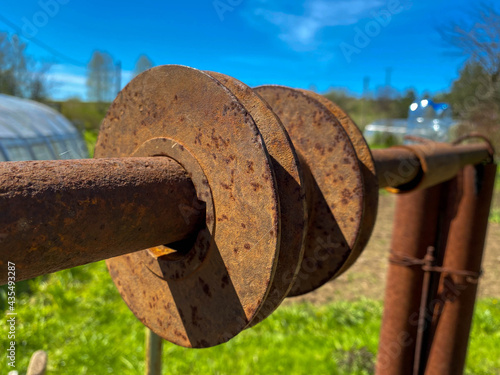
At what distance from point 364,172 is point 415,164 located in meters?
0.46

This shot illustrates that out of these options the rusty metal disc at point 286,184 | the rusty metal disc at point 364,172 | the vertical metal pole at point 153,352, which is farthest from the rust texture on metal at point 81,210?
the vertical metal pole at point 153,352

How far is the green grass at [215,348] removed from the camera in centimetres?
406

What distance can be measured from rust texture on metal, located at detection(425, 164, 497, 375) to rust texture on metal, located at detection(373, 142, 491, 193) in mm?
393

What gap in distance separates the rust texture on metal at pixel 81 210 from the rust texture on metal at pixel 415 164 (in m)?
0.72

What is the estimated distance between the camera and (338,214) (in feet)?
3.13

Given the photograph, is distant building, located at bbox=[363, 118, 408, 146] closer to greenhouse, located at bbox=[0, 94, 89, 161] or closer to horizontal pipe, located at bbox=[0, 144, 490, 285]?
greenhouse, located at bbox=[0, 94, 89, 161]

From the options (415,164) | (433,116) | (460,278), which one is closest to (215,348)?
(460,278)

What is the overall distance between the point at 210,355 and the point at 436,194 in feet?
10.7

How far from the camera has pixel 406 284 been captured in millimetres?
2084

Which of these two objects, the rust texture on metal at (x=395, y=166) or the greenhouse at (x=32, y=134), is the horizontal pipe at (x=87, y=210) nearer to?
the rust texture on metal at (x=395, y=166)

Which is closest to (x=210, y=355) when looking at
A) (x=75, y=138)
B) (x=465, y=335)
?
(x=465, y=335)

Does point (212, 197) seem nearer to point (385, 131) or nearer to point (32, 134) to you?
point (32, 134)

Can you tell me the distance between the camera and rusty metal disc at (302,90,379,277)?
3.35 ft

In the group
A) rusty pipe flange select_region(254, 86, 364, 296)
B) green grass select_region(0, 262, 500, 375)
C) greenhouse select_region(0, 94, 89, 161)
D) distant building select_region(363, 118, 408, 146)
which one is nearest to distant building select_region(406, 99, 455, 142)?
rusty pipe flange select_region(254, 86, 364, 296)
